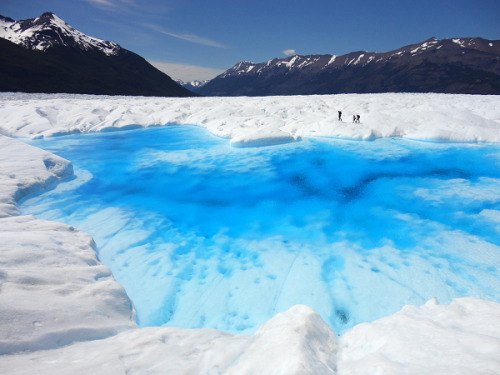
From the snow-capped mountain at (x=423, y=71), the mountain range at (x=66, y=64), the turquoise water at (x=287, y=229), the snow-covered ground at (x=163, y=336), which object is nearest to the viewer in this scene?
the snow-covered ground at (x=163, y=336)

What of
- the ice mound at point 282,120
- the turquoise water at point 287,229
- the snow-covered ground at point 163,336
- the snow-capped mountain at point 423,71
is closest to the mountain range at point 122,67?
the snow-capped mountain at point 423,71

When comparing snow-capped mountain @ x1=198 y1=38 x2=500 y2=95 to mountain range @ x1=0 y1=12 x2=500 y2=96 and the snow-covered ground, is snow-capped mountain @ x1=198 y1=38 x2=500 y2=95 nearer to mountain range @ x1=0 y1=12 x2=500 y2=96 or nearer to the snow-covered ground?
mountain range @ x1=0 y1=12 x2=500 y2=96

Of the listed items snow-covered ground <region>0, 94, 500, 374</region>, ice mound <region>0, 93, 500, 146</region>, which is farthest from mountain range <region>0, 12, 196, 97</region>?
snow-covered ground <region>0, 94, 500, 374</region>

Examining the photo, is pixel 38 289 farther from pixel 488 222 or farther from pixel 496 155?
pixel 496 155

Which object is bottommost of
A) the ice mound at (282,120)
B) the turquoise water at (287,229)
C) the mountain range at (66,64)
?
the turquoise water at (287,229)

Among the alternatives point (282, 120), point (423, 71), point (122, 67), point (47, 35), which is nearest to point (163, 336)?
point (282, 120)

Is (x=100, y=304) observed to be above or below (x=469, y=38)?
below

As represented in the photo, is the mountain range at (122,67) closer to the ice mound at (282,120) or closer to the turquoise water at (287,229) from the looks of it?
the ice mound at (282,120)

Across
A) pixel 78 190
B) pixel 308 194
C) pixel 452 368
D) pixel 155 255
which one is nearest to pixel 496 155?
pixel 308 194
